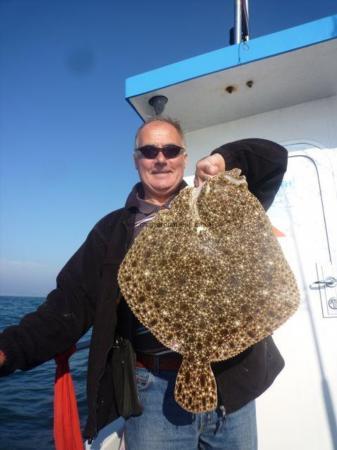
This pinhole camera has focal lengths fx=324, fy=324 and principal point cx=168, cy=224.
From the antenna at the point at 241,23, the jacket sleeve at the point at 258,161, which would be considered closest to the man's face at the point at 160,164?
the jacket sleeve at the point at 258,161

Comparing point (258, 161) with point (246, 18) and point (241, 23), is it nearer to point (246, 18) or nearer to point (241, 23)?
point (241, 23)

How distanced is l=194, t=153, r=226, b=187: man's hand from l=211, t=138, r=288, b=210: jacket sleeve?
10cm

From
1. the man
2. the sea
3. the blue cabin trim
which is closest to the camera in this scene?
the man

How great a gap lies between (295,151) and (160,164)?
269cm

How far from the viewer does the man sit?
219 centimetres

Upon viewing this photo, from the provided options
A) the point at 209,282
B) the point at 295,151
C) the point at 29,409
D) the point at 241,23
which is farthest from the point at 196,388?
the point at 29,409

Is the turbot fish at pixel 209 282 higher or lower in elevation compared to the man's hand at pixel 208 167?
lower

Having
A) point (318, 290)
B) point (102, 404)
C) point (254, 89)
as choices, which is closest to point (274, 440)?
point (318, 290)

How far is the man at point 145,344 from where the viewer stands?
219 centimetres

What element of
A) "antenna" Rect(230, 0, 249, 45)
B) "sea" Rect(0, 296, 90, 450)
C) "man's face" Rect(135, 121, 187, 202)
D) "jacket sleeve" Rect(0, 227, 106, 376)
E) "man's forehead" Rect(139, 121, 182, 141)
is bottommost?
"sea" Rect(0, 296, 90, 450)

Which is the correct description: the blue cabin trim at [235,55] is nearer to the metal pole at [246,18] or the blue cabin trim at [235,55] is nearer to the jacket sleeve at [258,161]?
the metal pole at [246,18]

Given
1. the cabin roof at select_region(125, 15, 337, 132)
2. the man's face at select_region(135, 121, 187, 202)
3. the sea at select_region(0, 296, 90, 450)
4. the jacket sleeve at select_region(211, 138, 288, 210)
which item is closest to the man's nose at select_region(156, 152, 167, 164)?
the man's face at select_region(135, 121, 187, 202)

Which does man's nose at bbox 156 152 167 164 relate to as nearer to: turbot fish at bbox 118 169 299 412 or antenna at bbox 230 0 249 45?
turbot fish at bbox 118 169 299 412

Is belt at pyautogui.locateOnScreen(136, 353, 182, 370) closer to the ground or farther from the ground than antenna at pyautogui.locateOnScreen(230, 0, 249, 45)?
closer to the ground
